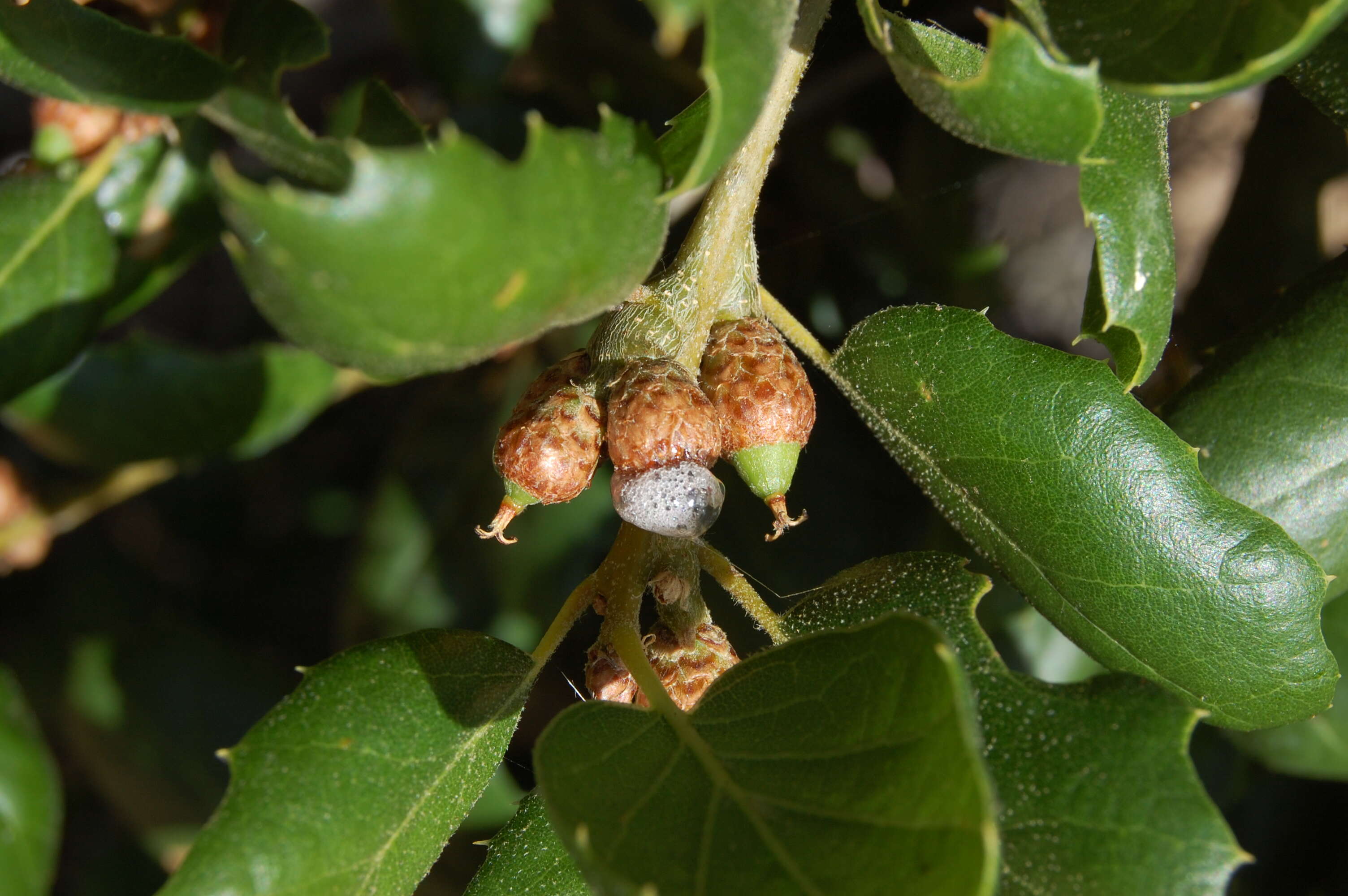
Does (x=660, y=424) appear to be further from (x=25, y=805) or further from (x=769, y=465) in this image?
(x=25, y=805)

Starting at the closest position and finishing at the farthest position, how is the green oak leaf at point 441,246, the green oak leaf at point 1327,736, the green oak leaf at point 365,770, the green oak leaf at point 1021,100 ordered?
the green oak leaf at point 441,246
the green oak leaf at point 1021,100
the green oak leaf at point 365,770
the green oak leaf at point 1327,736

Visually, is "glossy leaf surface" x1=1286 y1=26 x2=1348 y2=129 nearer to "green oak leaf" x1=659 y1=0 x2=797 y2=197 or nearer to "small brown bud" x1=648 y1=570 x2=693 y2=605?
"green oak leaf" x1=659 y1=0 x2=797 y2=197

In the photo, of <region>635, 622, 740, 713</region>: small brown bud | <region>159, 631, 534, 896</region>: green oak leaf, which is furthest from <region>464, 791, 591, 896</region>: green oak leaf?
<region>635, 622, 740, 713</region>: small brown bud

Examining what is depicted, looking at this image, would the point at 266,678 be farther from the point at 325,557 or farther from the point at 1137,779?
the point at 1137,779

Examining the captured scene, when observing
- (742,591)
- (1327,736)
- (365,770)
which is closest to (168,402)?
(365,770)

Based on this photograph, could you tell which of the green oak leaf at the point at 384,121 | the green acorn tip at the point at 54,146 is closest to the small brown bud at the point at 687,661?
the green oak leaf at the point at 384,121

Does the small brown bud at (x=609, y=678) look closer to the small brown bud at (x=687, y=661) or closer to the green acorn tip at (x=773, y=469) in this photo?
the small brown bud at (x=687, y=661)

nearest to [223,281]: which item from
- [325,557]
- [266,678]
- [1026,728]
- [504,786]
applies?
[325,557]
